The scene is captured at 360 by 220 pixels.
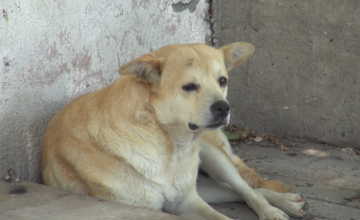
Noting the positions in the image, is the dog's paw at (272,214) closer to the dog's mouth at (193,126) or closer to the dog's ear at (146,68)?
the dog's mouth at (193,126)

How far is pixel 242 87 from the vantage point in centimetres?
583

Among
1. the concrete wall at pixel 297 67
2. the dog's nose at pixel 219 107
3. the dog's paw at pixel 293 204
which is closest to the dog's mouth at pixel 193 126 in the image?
the dog's nose at pixel 219 107

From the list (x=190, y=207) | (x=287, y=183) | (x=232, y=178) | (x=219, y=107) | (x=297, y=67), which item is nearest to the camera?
(x=219, y=107)

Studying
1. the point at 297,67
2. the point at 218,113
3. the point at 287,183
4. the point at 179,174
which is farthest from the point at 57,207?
the point at 297,67

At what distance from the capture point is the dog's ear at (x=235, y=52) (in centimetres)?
384

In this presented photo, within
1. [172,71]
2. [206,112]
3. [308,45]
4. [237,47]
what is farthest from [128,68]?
[308,45]

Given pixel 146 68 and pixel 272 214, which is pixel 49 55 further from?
pixel 272 214

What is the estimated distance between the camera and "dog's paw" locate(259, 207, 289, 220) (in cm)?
383

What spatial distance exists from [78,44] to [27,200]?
1.47 metres

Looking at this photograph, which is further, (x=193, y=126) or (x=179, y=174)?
(x=179, y=174)

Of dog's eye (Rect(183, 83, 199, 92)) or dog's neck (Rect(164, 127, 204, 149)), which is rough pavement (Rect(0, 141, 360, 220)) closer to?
dog's neck (Rect(164, 127, 204, 149))

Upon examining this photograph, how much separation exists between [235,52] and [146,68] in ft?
2.62

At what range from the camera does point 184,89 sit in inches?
135

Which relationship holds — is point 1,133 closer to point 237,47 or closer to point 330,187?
point 237,47
